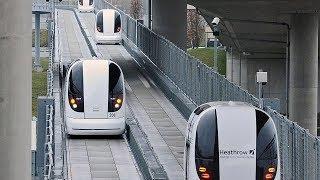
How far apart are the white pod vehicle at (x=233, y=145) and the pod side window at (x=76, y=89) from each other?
22.1 ft

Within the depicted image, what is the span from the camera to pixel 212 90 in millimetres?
29266

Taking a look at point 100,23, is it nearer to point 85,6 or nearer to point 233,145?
point 85,6

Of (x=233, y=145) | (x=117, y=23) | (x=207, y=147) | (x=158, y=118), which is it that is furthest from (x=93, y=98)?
(x=117, y=23)

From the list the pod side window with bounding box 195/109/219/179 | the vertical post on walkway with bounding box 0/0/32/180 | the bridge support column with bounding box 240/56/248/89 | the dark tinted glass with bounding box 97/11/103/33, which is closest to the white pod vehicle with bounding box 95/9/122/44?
the dark tinted glass with bounding box 97/11/103/33

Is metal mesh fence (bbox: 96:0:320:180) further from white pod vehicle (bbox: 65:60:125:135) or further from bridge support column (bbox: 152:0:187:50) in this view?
white pod vehicle (bbox: 65:60:125:135)

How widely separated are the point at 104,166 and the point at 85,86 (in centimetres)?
276

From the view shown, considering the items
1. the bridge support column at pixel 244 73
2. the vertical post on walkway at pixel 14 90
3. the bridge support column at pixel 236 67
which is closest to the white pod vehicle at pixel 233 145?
the vertical post on walkway at pixel 14 90

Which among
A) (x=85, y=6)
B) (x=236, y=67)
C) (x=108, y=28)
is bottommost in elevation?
(x=236, y=67)

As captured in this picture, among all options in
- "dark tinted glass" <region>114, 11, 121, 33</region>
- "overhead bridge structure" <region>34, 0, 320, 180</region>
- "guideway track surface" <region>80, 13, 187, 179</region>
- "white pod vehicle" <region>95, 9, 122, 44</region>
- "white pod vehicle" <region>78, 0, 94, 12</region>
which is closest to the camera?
"overhead bridge structure" <region>34, 0, 320, 180</region>

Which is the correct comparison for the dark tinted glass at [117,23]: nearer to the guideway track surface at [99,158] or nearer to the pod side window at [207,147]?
the guideway track surface at [99,158]

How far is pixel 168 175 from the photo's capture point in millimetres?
21953

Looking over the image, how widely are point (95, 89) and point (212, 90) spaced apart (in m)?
5.42

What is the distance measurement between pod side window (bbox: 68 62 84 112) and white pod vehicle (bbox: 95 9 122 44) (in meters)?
26.5

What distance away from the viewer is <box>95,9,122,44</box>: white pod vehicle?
51.8 meters
